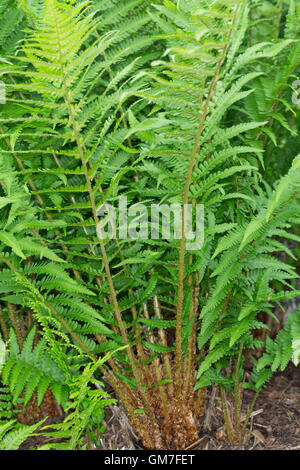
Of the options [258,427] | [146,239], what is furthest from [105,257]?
[258,427]

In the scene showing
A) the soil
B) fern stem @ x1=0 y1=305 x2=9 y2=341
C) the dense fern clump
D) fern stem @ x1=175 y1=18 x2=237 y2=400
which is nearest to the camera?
fern stem @ x1=175 y1=18 x2=237 y2=400

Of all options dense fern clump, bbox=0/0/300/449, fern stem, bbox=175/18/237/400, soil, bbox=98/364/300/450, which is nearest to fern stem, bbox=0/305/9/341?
dense fern clump, bbox=0/0/300/449

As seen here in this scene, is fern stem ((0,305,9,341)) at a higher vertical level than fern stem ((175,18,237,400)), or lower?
lower

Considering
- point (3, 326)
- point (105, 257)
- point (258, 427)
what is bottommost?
point (258, 427)

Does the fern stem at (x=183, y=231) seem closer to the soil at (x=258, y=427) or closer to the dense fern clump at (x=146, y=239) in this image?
the dense fern clump at (x=146, y=239)

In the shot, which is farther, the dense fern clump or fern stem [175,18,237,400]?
the dense fern clump

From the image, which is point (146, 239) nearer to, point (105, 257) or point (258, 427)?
point (105, 257)

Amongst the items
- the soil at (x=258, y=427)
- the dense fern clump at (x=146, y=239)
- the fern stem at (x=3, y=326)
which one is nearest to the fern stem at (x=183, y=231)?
the dense fern clump at (x=146, y=239)

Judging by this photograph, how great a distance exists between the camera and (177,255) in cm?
129

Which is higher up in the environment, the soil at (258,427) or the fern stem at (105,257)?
the fern stem at (105,257)

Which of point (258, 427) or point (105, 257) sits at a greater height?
point (105, 257)

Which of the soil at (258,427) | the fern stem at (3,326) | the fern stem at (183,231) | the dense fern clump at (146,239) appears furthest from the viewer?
the fern stem at (3,326)

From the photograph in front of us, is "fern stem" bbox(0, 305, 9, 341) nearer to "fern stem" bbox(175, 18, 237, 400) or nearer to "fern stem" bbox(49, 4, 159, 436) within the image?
"fern stem" bbox(49, 4, 159, 436)

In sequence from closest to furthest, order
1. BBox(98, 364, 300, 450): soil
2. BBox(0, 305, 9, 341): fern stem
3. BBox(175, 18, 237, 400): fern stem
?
BBox(175, 18, 237, 400): fern stem < BBox(98, 364, 300, 450): soil < BBox(0, 305, 9, 341): fern stem
